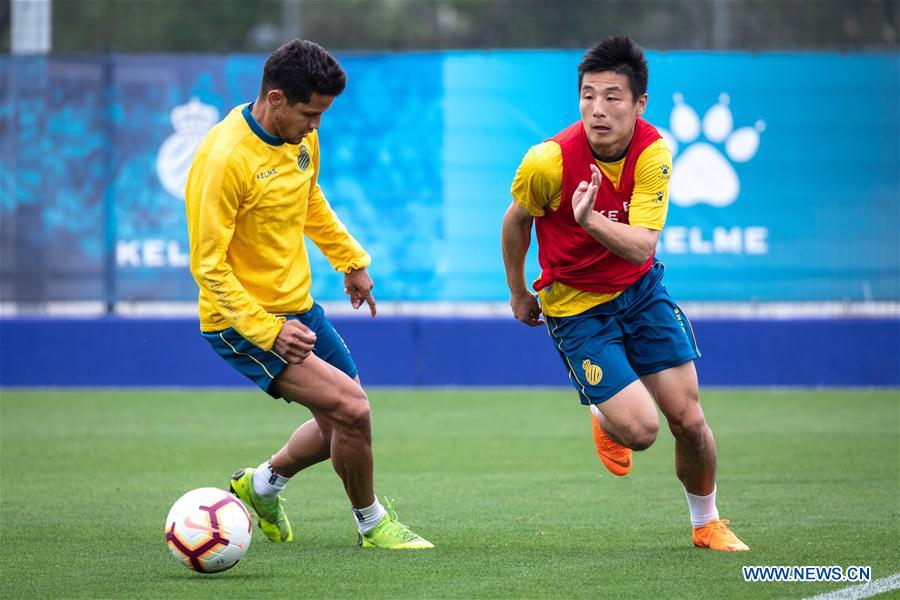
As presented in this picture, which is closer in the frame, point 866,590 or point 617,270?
point 866,590

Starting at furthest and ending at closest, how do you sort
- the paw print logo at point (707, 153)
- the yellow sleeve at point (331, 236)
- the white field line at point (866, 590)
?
the paw print logo at point (707, 153)
the yellow sleeve at point (331, 236)
the white field line at point (866, 590)

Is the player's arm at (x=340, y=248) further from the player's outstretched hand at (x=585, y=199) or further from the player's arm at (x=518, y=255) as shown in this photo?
the player's outstretched hand at (x=585, y=199)

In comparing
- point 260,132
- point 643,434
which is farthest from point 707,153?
point 260,132

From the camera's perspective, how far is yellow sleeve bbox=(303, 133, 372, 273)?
21.8ft

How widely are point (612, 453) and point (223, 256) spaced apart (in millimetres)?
2149

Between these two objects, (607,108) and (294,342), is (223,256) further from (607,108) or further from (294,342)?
(607,108)

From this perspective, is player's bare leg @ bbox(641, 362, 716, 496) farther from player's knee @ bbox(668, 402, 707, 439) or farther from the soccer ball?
the soccer ball

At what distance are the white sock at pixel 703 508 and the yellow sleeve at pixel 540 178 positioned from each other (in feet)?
5.02

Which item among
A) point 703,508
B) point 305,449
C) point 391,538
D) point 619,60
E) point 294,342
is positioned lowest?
point 391,538

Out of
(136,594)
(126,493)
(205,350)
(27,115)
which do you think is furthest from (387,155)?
(136,594)

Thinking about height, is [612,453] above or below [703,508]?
above

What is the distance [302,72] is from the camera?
586 centimetres

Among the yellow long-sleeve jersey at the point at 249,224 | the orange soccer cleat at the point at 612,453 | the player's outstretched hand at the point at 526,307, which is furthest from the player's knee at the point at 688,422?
the yellow long-sleeve jersey at the point at 249,224

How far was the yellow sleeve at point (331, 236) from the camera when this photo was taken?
6637 millimetres
